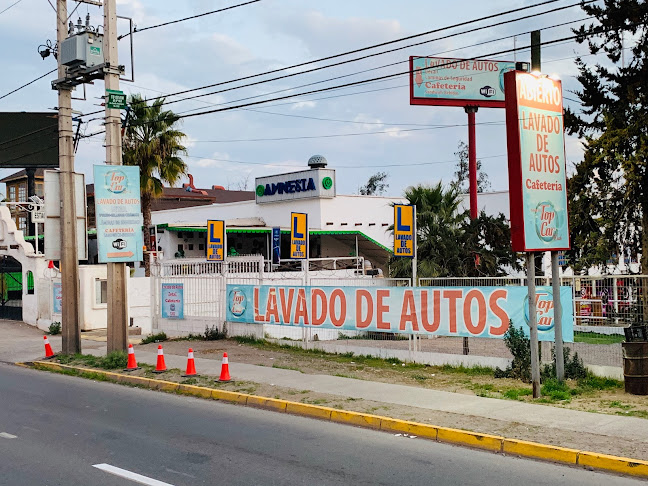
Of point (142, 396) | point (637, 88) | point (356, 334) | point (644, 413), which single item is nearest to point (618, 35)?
point (637, 88)

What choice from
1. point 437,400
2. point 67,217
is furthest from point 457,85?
point 437,400

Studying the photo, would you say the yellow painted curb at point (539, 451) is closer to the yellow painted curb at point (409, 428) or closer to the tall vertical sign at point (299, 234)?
the yellow painted curb at point (409, 428)

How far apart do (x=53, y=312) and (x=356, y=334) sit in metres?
14.2

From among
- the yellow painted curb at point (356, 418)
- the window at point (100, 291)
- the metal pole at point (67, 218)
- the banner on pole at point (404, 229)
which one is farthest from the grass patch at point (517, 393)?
the window at point (100, 291)

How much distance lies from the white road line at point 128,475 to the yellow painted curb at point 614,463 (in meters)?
4.68

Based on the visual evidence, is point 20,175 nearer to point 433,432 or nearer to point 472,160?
point 472,160

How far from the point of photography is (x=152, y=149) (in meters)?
32.0

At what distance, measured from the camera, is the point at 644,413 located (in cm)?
1017

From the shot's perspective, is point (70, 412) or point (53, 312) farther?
point (53, 312)

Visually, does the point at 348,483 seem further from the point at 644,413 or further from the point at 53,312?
the point at 53,312

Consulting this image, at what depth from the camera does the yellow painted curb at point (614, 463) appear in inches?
298

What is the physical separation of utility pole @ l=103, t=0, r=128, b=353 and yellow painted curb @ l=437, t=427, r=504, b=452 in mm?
10163

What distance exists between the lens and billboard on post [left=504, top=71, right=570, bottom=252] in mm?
11695

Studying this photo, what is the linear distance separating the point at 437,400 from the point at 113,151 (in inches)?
400
